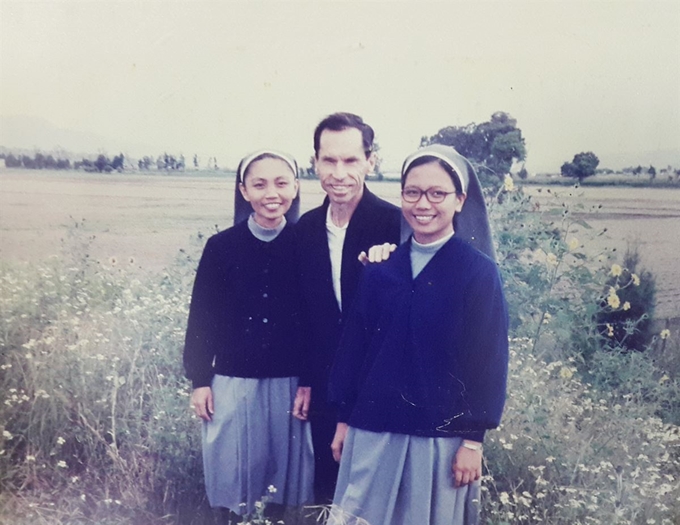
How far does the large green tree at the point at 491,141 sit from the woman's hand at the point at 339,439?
1210 millimetres

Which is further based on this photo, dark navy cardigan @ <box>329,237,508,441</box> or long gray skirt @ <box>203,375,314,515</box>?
long gray skirt @ <box>203,375,314,515</box>

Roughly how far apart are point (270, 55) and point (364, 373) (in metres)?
1.41

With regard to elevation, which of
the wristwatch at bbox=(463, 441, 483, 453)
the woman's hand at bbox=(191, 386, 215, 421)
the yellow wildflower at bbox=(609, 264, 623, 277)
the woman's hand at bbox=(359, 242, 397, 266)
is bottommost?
the wristwatch at bbox=(463, 441, 483, 453)

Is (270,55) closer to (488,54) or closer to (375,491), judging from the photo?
(488,54)

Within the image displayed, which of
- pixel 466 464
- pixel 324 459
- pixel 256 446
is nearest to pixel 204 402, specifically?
pixel 256 446

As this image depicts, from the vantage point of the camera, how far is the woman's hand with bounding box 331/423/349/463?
278cm

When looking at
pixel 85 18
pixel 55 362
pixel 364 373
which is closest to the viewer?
pixel 364 373

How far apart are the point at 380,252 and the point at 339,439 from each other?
32.2 inches

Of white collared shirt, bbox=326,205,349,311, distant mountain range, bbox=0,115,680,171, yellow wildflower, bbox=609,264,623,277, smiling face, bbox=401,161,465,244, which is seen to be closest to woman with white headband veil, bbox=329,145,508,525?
smiling face, bbox=401,161,465,244

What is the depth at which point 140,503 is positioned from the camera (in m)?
3.01

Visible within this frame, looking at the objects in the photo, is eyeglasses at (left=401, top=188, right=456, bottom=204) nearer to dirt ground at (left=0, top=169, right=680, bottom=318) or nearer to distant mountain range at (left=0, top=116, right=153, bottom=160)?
dirt ground at (left=0, top=169, right=680, bottom=318)

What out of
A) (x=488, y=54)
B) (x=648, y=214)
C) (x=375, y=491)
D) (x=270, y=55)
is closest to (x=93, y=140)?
(x=270, y=55)

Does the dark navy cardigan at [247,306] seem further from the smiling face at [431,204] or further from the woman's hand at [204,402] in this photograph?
the smiling face at [431,204]

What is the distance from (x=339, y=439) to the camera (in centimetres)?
278
